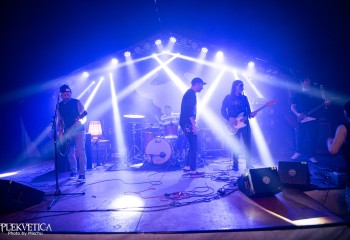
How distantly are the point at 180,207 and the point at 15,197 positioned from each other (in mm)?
2680

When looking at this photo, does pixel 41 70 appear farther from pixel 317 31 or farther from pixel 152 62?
pixel 317 31

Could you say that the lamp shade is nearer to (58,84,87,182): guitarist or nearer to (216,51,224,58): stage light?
(58,84,87,182): guitarist

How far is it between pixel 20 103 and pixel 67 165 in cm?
406

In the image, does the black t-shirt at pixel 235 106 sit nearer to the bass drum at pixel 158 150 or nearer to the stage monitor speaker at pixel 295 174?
the stage monitor speaker at pixel 295 174

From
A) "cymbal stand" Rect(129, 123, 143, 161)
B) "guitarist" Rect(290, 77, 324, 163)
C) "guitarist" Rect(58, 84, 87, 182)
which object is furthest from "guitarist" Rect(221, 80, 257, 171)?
"guitarist" Rect(58, 84, 87, 182)

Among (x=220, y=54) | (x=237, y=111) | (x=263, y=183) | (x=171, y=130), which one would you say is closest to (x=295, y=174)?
(x=263, y=183)

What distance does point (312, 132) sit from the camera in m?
6.30

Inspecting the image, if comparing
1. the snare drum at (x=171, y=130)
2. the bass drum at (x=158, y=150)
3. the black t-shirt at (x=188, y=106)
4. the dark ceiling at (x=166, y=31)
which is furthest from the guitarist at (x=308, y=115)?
the bass drum at (x=158, y=150)

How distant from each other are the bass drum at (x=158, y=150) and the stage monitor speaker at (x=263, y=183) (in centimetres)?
342

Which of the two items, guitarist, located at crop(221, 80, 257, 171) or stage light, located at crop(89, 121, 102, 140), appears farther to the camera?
stage light, located at crop(89, 121, 102, 140)

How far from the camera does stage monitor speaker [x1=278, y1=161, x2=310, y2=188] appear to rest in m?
3.99

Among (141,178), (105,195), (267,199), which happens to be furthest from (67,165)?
(267,199)

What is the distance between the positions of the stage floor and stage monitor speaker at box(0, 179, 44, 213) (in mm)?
92

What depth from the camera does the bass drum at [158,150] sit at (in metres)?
6.72
